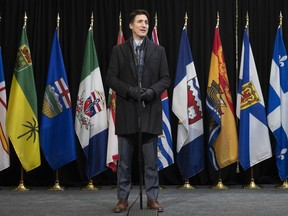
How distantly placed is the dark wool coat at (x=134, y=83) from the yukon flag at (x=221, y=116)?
2.04 m

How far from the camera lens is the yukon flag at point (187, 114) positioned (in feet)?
20.0

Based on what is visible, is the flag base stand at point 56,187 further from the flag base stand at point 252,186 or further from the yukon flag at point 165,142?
the flag base stand at point 252,186

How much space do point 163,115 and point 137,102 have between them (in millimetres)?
2054

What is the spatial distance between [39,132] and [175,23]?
2.13m

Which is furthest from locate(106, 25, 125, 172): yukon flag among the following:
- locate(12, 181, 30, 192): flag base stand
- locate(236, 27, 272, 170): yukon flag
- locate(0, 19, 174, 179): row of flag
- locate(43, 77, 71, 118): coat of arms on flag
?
locate(236, 27, 272, 170): yukon flag

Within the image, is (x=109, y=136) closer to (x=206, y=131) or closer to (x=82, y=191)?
(x=82, y=191)

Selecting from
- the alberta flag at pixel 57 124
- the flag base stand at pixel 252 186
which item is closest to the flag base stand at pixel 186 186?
the flag base stand at pixel 252 186

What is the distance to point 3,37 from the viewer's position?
656 centimetres

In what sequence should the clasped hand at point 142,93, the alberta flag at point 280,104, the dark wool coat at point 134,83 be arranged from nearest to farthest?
the clasped hand at point 142,93 → the dark wool coat at point 134,83 → the alberta flag at point 280,104

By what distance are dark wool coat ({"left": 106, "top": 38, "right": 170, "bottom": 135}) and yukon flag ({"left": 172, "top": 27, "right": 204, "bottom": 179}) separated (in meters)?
1.90

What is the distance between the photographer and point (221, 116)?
616cm

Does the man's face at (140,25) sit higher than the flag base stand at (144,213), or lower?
higher

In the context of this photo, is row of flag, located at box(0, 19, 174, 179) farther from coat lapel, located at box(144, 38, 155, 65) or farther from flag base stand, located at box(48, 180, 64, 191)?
coat lapel, located at box(144, 38, 155, 65)

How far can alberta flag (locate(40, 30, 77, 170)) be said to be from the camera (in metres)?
6.07
